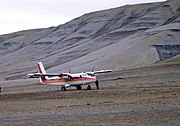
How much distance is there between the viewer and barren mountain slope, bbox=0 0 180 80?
299 ft

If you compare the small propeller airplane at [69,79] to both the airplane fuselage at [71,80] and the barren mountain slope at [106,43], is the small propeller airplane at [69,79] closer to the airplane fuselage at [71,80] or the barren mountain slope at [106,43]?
the airplane fuselage at [71,80]

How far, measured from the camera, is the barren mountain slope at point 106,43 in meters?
91.1

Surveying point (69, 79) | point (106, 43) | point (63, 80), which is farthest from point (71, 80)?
point (106, 43)

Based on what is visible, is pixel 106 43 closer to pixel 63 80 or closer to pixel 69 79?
pixel 63 80

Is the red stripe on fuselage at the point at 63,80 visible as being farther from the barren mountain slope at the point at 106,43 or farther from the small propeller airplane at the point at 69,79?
the barren mountain slope at the point at 106,43

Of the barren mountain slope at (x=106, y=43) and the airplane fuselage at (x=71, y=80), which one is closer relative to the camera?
the airplane fuselage at (x=71, y=80)

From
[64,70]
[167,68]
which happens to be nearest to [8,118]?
[167,68]

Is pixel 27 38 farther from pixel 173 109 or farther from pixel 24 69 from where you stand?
pixel 173 109

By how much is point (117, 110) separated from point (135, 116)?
3205 millimetres

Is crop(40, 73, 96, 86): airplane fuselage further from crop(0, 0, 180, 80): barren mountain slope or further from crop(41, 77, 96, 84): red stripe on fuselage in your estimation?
crop(0, 0, 180, 80): barren mountain slope

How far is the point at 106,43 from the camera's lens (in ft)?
391

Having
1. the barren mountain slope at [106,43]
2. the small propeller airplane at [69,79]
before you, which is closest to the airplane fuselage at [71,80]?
the small propeller airplane at [69,79]

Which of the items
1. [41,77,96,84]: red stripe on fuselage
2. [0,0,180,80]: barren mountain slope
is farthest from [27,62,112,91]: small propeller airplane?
[0,0,180,80]: barren mountain slope

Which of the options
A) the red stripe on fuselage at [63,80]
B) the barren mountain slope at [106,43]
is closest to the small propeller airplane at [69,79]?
the red stripe on fuselage at [63,80]
